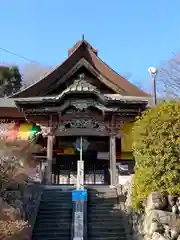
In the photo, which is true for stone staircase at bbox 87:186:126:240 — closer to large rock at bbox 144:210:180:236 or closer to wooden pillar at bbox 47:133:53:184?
large rock at bbox 144:210:180:236

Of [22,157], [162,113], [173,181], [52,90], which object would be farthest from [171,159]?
[52,90]

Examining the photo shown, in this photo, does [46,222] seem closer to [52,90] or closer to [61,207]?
[61,207]

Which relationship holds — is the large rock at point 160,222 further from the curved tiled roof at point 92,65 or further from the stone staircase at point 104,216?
the curved tiled roof at point 92,65

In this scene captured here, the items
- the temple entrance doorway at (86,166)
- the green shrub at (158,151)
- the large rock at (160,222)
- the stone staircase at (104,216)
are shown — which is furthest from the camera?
the temple entrance doorway at (86,166)

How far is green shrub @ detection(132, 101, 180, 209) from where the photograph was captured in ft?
31.7

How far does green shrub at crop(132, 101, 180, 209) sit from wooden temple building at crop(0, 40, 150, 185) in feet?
15.5

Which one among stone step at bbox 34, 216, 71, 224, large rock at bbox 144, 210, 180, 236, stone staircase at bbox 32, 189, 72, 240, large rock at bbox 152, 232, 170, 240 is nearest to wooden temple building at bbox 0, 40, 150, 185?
stone staircase at bbox 32, 189, 72, 240

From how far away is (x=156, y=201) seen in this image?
952 centimetres

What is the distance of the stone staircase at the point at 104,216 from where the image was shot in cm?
1091

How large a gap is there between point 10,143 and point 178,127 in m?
6.43

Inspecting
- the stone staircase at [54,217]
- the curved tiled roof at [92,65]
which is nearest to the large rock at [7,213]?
the stone staircase at [54,217]

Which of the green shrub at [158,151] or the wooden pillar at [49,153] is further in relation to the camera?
the wooden pillar at [49,153]

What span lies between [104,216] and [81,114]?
20.1ft

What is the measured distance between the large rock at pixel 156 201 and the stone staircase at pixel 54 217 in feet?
9.56
